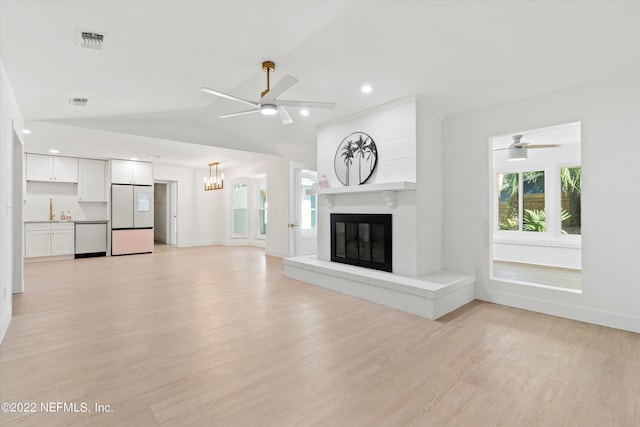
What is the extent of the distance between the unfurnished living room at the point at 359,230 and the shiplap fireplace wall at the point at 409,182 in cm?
3

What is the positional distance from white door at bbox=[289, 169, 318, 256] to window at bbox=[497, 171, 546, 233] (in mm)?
4363

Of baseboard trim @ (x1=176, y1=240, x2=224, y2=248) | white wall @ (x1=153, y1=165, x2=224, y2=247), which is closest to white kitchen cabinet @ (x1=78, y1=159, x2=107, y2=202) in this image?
white wall @ (x1=153, y1=165, x2=224, y2=247)

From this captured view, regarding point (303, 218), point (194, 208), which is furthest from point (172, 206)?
point (303, 218)

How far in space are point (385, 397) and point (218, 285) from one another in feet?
11.5

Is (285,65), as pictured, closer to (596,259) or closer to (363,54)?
(363,54)

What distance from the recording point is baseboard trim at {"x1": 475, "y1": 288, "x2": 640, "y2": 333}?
309 centimetres

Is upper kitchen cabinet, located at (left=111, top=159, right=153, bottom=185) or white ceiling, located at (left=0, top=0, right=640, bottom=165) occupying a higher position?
white ceiling, located at (left=0, top=0, right=640, bottom=165)

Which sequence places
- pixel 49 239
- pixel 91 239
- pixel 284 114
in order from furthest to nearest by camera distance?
pixel 91 239, pixel 49 239, pixel 284 114

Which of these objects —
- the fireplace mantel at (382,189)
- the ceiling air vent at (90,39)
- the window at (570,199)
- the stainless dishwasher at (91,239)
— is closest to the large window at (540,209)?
the window at (570,199)

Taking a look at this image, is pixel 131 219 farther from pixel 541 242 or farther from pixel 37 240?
pixel 541 242

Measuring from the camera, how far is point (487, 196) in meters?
4.12

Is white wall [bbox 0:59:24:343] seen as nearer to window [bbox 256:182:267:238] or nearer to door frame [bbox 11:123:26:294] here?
door frame [bbox 11:123:26:294]

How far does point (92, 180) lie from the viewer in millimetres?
7867

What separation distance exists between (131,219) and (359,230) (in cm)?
665
